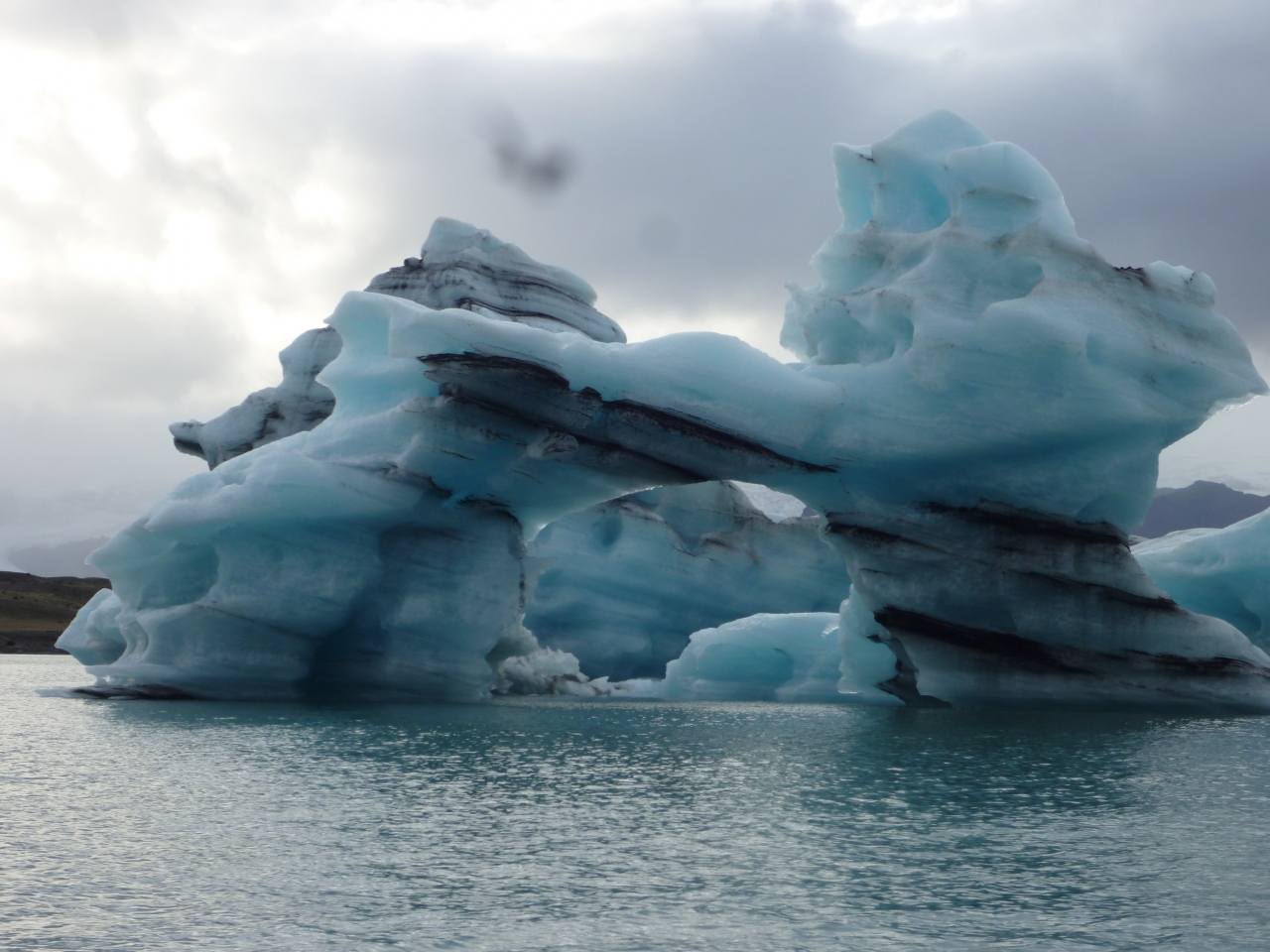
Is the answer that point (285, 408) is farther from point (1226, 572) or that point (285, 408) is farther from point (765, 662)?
point (1226, 572)

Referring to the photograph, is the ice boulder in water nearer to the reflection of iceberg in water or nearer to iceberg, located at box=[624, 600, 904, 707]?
iceberg, located at box=[624, 600, 904, 707]

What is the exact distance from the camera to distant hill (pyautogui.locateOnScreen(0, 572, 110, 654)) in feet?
192

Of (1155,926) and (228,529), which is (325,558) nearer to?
(228,529)

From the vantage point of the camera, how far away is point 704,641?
69.9 ft

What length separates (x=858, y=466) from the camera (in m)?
15.9

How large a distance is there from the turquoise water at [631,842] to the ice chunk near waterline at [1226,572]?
7670 millimetres

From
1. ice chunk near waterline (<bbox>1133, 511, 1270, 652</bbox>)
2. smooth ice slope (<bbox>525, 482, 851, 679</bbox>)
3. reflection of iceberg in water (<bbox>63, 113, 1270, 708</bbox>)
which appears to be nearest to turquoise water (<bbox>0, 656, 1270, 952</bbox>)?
reflection of iceberg in water (<bbox>63, 113, 1270, 708</bbox>)

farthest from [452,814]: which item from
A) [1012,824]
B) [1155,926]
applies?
[1155,926]

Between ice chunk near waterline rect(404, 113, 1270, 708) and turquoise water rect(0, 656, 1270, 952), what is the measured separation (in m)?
3.98

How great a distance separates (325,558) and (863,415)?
729cm

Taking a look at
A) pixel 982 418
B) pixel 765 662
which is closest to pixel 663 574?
pixel 765 662

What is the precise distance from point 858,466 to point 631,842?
990 centimetres

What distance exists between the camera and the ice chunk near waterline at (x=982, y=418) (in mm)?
15289

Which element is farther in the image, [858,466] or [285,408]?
[285,408]
